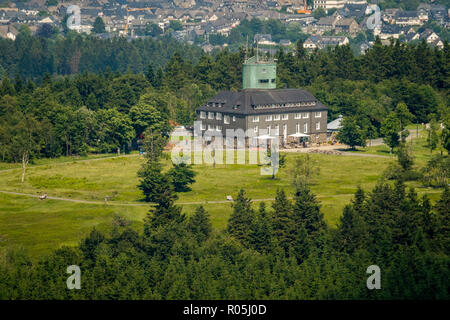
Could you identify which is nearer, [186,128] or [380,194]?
[380,194]

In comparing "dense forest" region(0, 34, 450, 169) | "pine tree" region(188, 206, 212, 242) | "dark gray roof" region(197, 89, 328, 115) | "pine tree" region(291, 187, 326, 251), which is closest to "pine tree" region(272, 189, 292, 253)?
"pine tree" region(291, 187, 326, 251)

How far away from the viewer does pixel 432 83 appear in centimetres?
17075

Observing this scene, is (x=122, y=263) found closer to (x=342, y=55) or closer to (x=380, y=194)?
(x=380, y=194)

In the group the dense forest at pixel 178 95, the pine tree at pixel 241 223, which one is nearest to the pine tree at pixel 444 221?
the pine tree at pixel 241 223

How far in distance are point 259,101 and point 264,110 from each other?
1.83m

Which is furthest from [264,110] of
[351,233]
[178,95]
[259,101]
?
[351,233]

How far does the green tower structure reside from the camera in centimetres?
14562

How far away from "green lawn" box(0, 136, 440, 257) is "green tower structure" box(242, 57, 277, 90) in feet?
67.6

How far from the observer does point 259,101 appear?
140m

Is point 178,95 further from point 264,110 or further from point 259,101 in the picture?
point 264,110

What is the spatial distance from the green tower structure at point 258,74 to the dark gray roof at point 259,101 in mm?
1949
